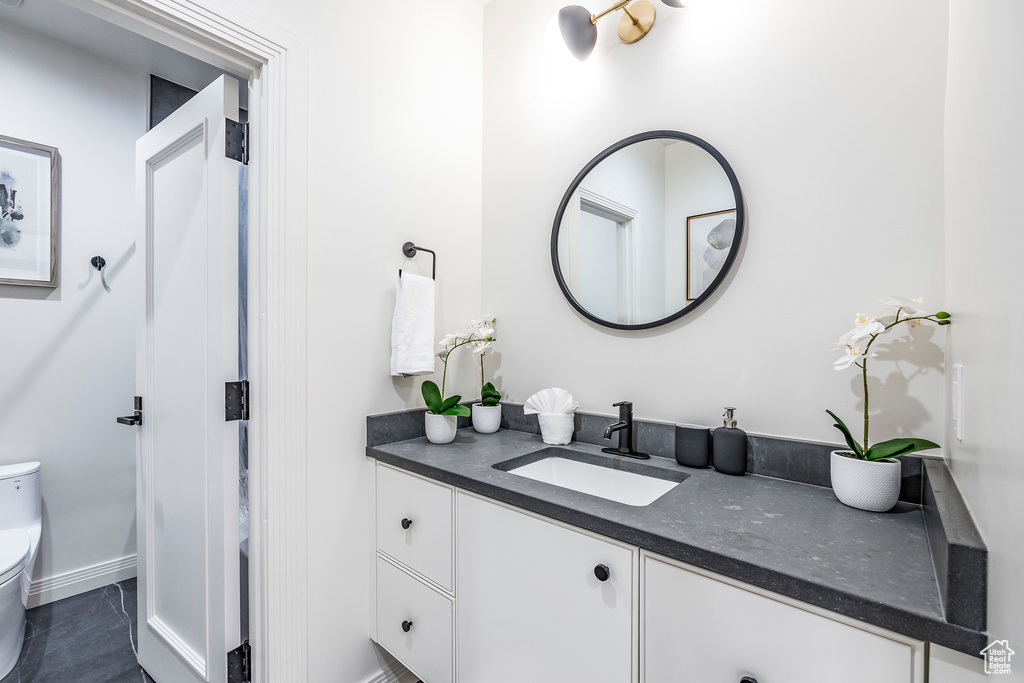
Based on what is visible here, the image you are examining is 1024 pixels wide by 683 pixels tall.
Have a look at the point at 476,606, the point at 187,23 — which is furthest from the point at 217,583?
the point at 187,23

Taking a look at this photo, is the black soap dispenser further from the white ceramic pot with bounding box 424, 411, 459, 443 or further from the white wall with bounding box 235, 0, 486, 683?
the white wall with bounding box 235, 0, 486, 683

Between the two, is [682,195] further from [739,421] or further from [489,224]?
[489,224]

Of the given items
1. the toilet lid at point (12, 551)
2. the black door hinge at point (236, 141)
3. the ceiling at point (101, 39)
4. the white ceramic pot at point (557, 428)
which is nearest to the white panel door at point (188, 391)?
the black door hinge at point (236, 141)

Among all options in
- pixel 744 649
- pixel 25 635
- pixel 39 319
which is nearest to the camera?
pixel 744 649

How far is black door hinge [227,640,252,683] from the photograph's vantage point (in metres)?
1.32

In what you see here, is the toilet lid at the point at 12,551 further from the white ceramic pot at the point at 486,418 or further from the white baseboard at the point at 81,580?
the white ceramic pot at the point at 486,418

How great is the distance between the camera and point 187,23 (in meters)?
1.14

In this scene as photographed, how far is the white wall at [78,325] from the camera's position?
6.53ft

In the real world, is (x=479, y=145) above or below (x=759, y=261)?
above

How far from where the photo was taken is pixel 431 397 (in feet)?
5.11

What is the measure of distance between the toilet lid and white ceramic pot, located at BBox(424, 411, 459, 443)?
144cm

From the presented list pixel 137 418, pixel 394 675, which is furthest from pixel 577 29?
pixel 394 675

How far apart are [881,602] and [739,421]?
0.67m

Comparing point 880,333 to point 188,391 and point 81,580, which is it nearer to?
point 188,391
